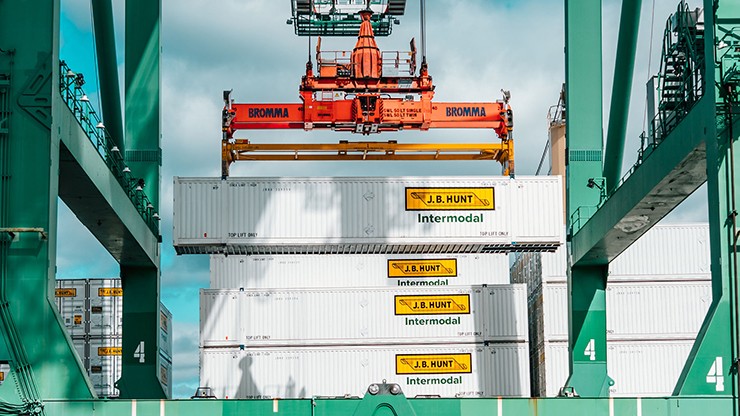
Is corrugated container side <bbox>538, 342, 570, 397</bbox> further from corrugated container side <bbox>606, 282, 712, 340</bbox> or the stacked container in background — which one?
corrugated container side <bbox>606, 282, 712, 340</bbox>

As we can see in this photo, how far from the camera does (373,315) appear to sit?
30.5 meters

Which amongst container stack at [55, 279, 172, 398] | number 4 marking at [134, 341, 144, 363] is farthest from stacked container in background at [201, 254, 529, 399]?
container stack at [55, 279, 172, 398]

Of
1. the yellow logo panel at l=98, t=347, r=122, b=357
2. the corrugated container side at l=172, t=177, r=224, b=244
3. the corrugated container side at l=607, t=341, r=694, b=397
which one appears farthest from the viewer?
the yellow logo panel at l=98, t=347, r=122, b=357

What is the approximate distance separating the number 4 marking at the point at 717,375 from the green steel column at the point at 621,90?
10.5 metres

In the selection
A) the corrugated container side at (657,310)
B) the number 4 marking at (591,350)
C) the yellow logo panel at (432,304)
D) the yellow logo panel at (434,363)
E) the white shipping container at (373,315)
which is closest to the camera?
the number 4 marking at (591,350)

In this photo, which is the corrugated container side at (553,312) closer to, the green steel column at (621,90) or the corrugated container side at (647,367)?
the corrugated container side at (647,367)

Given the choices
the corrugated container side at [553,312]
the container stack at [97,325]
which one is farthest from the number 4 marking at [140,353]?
the corrugated container side at [553,312]

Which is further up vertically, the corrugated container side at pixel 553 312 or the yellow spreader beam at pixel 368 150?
the yellow spreader beam at pixel 368 150

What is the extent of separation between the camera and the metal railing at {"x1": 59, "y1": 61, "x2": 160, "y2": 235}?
20.4 metres

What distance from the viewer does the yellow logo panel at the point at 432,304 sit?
100 ft

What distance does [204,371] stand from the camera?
2978 centimetres

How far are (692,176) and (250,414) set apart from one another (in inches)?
368

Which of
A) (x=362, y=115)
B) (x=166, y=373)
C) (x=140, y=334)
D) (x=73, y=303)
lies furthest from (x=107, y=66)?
(x=166, y=373)

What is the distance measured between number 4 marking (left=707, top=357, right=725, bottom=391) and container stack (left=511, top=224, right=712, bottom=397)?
12967 millimetres
